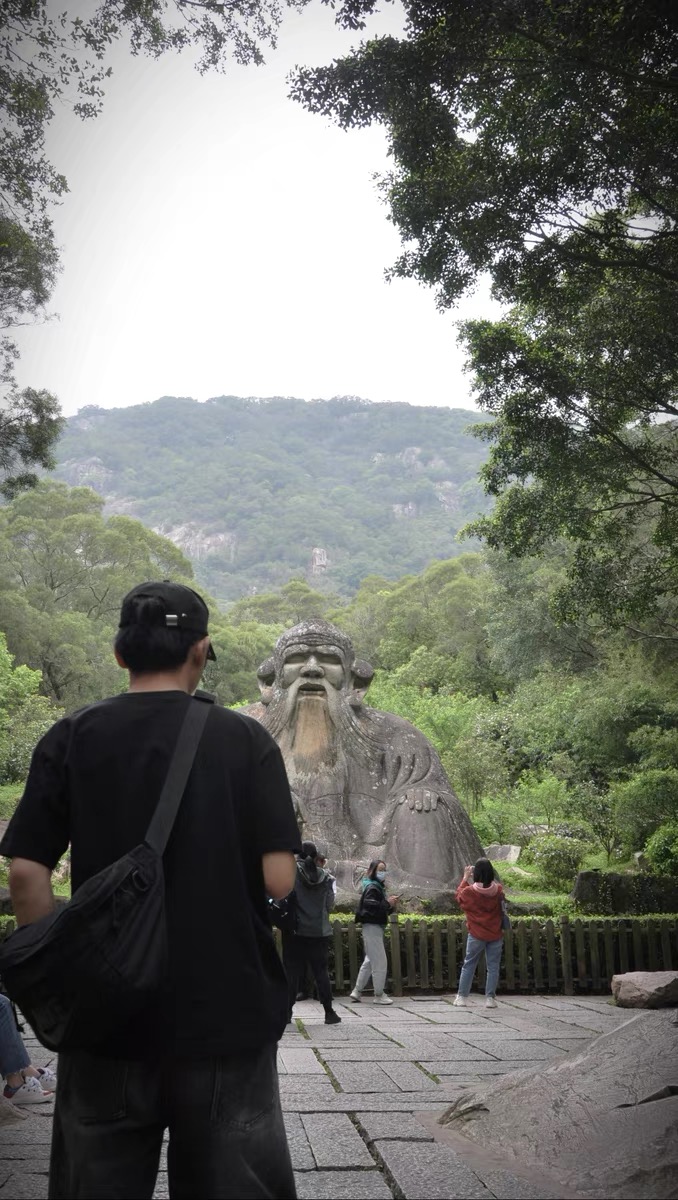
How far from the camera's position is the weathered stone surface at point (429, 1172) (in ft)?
10.5

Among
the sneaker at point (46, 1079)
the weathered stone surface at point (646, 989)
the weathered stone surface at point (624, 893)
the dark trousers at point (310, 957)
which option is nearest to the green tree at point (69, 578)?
the weathered stone surface at point (624, 893)

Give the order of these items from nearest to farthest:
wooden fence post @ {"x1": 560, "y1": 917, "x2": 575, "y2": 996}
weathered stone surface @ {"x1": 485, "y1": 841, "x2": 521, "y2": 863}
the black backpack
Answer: the black backpack, wooden fence post @ {"x1": 560, "y1": 917, "x2": 575, "y2": 996}, weathered stone surface @ {"x1": 485, "y1": 841, "x2": 521, "y2": 863}

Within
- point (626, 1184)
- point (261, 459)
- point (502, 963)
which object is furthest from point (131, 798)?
point (261, 459)

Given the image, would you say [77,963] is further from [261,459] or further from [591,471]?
[261,459]

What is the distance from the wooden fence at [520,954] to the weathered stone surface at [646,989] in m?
1.24

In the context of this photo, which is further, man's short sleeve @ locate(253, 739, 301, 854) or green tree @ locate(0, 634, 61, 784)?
green tree @ locate(0, 634, 61, 784)

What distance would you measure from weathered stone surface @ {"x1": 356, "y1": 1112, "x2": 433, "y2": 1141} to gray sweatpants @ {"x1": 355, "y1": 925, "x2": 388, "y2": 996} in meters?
4.24

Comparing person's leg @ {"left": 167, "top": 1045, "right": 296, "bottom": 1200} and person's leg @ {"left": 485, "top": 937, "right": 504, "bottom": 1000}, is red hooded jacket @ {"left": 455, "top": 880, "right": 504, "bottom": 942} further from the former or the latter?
person's leg @ {"left": 167, "top": 1045, "right": 296, "bottom": 1200}

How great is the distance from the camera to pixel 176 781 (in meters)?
2.12

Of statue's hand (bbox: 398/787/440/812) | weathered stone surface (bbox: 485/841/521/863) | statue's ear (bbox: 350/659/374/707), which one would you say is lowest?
weathered stone surface (bbox: 485/841/521/863)

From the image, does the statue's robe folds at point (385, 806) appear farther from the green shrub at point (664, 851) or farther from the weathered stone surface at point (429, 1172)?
the weathered stone surface at point (429, 1172)

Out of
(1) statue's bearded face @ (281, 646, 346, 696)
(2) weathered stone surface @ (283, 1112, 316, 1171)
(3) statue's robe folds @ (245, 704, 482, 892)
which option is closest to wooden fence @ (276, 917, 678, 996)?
(3) statue's robe folds @ (245, 704, 482, 892)

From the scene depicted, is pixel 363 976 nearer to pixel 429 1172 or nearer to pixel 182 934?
pixel 429 1172

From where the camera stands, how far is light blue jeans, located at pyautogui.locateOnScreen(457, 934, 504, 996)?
8.59 m
